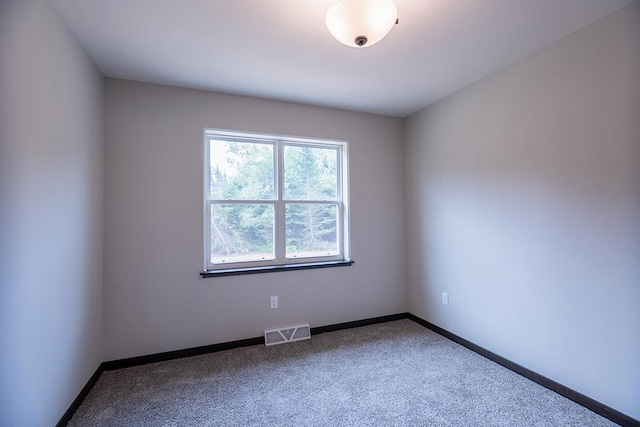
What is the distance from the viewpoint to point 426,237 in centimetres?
330

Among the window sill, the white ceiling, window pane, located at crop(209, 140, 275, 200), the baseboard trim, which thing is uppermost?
the white ceiling

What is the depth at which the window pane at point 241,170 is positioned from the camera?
2893mm

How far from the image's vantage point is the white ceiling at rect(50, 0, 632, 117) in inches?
66.6

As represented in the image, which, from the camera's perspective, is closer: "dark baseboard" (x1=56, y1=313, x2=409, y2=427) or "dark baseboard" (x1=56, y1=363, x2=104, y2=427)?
"dark baseboard" (x1=56, y1=363, x2=104, y2=427)

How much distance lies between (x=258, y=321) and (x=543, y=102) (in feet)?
10.1

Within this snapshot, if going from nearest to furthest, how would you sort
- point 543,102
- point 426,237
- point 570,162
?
1. point 570,162
2. point 543,102
3. point 426,237

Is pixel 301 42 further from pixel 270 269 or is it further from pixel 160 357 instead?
pixel 160 357

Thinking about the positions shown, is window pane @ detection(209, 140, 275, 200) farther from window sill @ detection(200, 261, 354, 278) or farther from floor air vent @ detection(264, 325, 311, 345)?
floor air vent @ detection(264, 325, 311, 345)

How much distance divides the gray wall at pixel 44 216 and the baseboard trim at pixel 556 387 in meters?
3.13

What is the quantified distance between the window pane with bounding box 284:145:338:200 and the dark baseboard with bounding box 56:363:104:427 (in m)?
2.17

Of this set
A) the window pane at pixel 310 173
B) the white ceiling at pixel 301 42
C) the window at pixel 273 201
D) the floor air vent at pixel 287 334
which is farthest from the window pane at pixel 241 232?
the white ceiling at pixel 301 42

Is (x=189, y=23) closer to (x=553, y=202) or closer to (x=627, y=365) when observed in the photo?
(x=553, y=202)

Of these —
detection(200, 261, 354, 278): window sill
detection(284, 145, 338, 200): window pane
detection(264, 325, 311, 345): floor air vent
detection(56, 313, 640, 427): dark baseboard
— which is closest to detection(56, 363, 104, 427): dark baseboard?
detection(56, 313, 640, 427): dark baseboard

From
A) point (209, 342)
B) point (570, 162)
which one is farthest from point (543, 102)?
point (209, 342)
